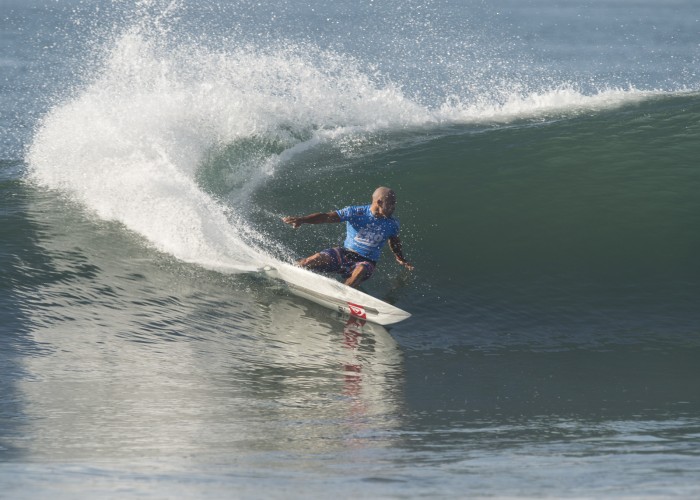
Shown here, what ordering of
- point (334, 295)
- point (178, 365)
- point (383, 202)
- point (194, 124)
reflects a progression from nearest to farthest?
1. point (178, 365)
2. point (334, 295)
3. point (383, 202)
4. point (194, 124)

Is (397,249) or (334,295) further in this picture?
(397,249)

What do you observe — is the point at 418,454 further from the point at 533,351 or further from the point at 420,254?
the point at 420,254

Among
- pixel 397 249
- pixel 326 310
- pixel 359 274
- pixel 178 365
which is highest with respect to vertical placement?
pixel 397 249

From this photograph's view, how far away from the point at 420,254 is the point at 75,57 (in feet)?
62.2

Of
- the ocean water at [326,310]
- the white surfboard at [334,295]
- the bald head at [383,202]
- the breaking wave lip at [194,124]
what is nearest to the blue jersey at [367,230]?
the bald head at [383,202]

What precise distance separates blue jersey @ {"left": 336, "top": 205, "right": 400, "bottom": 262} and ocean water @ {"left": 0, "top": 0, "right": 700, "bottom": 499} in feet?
1.58

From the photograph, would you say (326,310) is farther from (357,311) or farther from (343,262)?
(343,262)

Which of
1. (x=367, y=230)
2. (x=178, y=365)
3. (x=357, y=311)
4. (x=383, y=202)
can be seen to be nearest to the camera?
(x=178, y=365)

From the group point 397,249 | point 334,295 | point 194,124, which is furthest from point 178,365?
point 194,124

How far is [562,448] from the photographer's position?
18.8ft

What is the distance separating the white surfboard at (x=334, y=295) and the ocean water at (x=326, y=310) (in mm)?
126

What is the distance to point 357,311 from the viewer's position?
902 cm

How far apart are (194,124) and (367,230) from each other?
20.0ft

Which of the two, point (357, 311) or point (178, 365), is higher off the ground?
point (357, 311)
